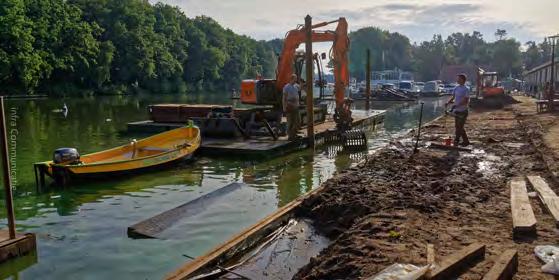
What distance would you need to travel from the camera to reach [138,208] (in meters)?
8.84

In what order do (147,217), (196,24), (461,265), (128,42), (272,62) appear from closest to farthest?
1. (461,265)
2. (147,217)
3. (128,42)
4. (196,24)
5. (272,62)

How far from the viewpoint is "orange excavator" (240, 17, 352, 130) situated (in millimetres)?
16578

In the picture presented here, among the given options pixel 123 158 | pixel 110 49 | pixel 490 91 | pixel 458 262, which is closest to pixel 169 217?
pixel 123 158

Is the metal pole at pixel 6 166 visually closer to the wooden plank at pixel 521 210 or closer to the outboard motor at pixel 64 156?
the outboard motor at pixel 64 156

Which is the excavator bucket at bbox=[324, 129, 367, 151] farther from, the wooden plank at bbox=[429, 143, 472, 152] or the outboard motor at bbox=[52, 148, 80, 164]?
the outboard motor at bbox=[52, 148, 80, 164]

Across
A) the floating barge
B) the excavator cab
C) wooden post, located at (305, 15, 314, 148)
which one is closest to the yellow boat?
the floating barge

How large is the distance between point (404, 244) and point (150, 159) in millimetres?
7413

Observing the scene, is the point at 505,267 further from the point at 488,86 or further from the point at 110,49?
the point at 110,49

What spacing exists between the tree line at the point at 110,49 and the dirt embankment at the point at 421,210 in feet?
144

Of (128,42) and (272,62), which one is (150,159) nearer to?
(128,42)

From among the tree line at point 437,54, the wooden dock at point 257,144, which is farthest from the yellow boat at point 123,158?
the tree line at point 437,54

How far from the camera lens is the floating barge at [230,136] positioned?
1385 centimetres

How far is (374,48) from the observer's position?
120688 millimetres

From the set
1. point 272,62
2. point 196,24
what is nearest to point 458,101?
point 196,24
